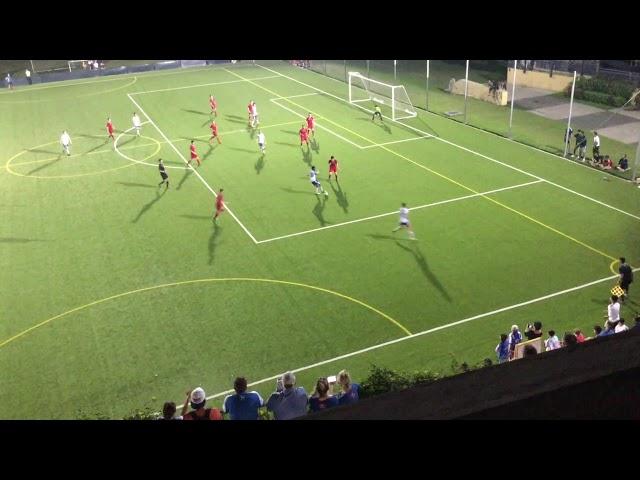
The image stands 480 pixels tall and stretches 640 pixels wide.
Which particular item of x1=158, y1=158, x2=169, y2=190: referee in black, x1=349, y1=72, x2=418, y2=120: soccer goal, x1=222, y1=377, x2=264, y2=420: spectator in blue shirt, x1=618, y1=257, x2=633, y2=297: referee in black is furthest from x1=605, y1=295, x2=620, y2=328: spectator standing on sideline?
x1=349, y1=72, x2=418, y2=120: soccer goal

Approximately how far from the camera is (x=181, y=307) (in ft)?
52.6

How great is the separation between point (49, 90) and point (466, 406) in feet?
165

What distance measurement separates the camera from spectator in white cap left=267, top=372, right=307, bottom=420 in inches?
349

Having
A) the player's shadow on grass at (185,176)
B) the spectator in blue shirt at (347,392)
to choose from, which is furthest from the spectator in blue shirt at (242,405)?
the player's shadow on grass at (185,176)

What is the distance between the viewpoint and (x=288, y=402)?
351 inches

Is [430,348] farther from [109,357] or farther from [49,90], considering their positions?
[49,90]

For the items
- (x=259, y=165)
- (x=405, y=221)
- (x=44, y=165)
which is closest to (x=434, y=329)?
(x=405, y=221)

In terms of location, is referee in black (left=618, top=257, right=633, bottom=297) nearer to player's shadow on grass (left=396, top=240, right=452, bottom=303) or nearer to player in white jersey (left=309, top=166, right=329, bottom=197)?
player's shadow on grass (left=396, top=240, right=452, bottom=303)

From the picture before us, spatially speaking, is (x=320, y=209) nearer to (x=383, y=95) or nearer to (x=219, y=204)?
(x=219, y=204)

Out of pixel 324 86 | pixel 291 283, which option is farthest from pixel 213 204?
pixel 324 86

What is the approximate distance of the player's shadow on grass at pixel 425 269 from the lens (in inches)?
635
